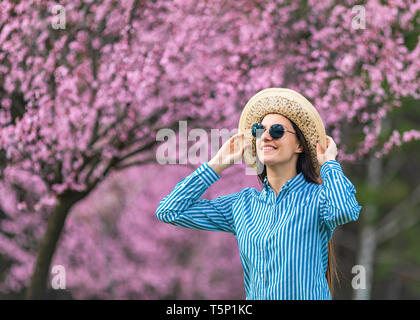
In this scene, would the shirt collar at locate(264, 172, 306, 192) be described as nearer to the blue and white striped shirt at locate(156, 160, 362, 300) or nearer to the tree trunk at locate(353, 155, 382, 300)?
the blue and white striped shirt at locate(156, 160, 362, 300)

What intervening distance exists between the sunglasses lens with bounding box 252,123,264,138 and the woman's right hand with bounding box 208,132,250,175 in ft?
0.42

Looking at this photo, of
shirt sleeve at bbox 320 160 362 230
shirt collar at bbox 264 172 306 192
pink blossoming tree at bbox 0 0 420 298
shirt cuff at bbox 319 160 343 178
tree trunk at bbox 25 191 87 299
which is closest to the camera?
shirt sleeve at bbox 320 160 362 230

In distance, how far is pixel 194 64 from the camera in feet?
18.4

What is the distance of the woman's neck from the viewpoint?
2889mm

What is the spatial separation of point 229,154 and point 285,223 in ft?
1.64

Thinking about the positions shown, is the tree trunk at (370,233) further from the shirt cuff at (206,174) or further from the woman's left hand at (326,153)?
the shirt cuff at (206,174)

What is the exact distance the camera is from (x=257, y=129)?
2.87 m

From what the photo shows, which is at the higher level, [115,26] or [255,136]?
[115,26]

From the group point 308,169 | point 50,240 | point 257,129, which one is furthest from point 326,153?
point 50,240

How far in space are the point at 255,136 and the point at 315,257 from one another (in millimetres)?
679

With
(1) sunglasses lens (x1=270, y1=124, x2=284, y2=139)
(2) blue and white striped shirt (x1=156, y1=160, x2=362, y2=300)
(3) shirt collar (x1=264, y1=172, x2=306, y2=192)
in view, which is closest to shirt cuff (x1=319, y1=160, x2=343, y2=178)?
(2) blue and white striped shirt (x1=156, y1=160, x2=362, y2=300)

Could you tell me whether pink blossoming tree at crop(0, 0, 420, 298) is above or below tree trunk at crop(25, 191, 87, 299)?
above
